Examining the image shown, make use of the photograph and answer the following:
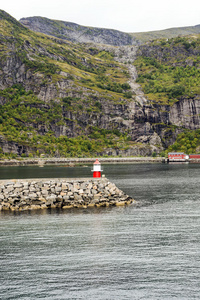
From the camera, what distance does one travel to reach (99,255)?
30.7 m

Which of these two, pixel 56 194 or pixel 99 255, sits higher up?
pixel 56 194

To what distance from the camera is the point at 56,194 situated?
2158 inches

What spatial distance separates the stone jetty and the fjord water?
10.8 ft

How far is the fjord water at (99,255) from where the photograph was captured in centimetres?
2400

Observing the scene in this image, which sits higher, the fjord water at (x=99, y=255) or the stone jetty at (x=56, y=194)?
the stone jetty at (x=56, y=194)

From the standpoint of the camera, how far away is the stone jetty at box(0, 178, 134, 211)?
52.9 metres

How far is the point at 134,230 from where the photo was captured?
3969 centimetres

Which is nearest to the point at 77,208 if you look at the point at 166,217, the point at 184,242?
the point at 166,217

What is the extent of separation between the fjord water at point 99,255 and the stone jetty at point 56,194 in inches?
129

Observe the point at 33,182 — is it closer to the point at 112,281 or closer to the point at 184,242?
the point at 184,242

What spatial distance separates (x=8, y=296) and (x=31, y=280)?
2561mm

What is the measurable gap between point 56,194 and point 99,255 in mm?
24980

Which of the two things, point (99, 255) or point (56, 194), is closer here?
point (99, 255)

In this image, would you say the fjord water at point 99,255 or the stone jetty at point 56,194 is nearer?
the fjord water at point 99,255
